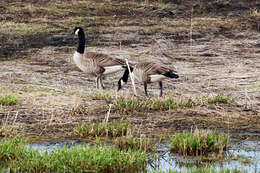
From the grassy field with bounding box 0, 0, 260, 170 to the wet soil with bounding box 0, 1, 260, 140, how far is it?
0.09 feet

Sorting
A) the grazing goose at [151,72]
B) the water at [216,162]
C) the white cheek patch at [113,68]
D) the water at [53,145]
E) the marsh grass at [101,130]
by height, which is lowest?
the water at [216,162]

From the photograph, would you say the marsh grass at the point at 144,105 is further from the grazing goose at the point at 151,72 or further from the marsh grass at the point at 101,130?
the marsh grass at the point at 101,130

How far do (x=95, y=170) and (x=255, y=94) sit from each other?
7.03 metres

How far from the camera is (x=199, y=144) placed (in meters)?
8.62

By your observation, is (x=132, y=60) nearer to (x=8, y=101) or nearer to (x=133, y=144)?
(x=8, y=101)

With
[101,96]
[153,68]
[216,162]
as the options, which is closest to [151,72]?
[153,68]

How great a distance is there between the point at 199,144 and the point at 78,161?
1.96m

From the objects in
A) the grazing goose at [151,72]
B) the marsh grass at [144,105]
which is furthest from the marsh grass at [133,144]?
the grazing goose at [151,72]

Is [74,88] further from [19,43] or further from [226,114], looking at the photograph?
[19,43]

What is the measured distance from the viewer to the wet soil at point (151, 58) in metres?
10.8

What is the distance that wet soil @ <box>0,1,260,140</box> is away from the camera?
35.5 feet

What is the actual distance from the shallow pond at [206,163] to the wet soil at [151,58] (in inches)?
27.9

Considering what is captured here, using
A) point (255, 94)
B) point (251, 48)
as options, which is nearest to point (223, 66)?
point (251, 48)

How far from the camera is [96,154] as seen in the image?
7758 mm
